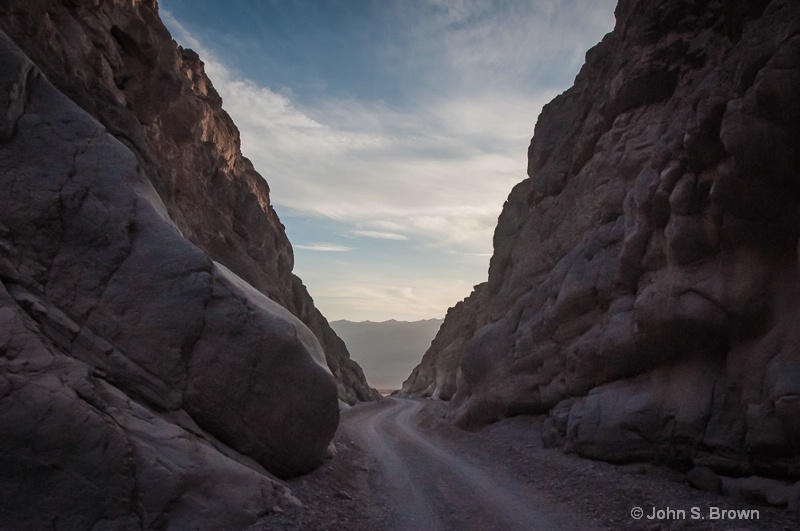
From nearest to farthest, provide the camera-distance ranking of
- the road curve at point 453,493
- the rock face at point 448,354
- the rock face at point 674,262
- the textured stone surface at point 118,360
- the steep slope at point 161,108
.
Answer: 1. the textured stone surface at point 118,360
2. the road curve at point 453,493
3. the rock face at point 674,262
4. the steep slope at point 161,108
5. the rock face at point 448,354

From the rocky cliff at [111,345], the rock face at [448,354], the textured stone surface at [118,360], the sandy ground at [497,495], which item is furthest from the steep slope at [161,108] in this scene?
the rock face at [448,354]

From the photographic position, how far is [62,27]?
1706cm

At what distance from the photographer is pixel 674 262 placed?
1692cm

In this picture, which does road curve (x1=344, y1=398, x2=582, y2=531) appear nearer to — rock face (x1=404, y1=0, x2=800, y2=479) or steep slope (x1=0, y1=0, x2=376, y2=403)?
rock face (x1=404, y1=0, x2=800, y2=479)

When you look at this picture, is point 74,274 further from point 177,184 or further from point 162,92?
point 177,184

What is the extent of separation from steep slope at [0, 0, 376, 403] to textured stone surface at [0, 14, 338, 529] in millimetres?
3552

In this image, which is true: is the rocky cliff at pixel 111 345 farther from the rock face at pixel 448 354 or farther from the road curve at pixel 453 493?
the rock face at pixel 448 354

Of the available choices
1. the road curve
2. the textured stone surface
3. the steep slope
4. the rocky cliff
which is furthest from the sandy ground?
the steep slope

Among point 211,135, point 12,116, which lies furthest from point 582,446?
point 211,135

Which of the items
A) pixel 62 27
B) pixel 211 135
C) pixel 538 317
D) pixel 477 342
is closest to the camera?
pixel 62 27

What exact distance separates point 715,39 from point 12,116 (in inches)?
986

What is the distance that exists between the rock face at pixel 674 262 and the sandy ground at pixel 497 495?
70.2 inches

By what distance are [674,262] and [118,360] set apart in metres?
18.2

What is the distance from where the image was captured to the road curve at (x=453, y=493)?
12055 millimetres
